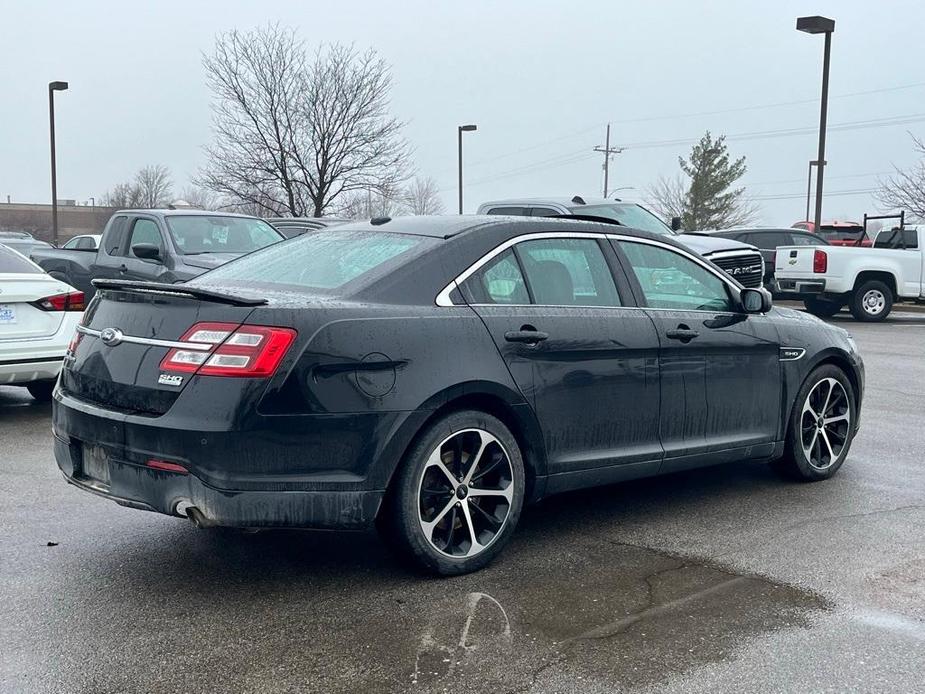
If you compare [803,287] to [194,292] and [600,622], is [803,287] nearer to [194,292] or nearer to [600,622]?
[600,622]

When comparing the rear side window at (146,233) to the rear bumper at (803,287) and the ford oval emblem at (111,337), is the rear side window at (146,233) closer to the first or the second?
the ford oval emblem at (111,337)

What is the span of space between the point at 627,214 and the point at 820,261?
573 centimetres

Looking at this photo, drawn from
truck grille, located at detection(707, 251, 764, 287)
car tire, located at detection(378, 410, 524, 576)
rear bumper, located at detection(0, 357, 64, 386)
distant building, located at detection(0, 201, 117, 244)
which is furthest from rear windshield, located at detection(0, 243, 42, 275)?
distant building, located at detection(0, 201, 117, 244)

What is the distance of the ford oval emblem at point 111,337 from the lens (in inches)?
168

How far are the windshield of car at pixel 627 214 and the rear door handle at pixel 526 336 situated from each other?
9.98 metres

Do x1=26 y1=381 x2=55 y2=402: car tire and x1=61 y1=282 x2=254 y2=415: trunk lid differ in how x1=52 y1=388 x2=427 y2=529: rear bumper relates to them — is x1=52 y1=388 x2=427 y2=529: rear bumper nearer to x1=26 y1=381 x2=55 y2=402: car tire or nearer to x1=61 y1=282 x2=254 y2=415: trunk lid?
x1=61 y1=282 x2=254 y2=415: trunk lid

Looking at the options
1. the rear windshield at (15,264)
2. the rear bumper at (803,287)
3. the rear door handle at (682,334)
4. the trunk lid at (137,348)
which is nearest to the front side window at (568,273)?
the rear door handle at (682,334)

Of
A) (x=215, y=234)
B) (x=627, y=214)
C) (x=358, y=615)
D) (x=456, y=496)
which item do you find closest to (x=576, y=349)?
(x=456, y=496)

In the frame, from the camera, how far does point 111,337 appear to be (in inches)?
169

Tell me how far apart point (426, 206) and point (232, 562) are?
228 ft

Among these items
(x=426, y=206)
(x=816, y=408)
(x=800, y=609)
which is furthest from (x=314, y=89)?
(x=426, y=206)

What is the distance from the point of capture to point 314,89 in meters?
31.1

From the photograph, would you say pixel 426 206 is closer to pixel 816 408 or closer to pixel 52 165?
pixel 52 165

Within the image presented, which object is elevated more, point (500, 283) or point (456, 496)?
point (500, 283)
